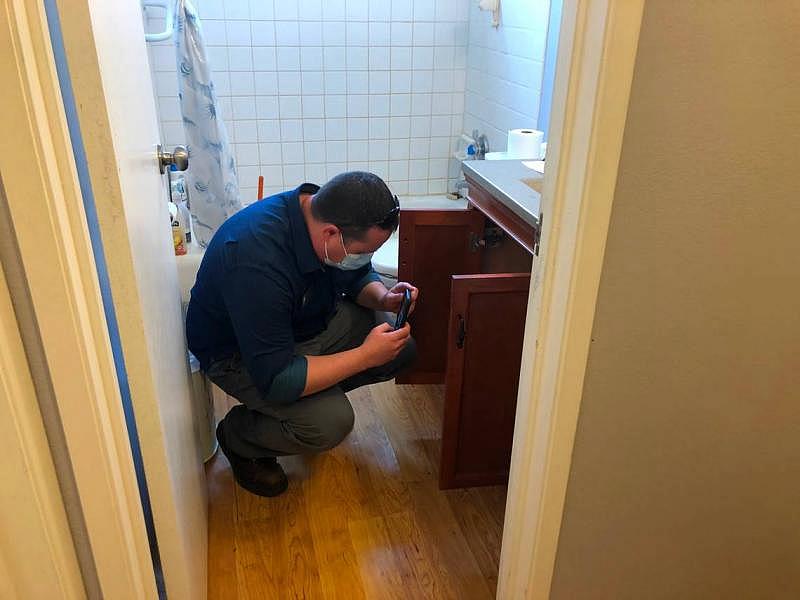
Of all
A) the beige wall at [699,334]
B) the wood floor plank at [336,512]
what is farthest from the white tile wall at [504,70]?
the beige wall at [699,334]

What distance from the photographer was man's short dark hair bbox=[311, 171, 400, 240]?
4.76 feet

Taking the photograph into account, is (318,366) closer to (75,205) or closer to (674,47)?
(75,205)

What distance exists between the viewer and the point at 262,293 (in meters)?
1.43

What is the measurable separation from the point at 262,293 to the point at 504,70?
1680 mm

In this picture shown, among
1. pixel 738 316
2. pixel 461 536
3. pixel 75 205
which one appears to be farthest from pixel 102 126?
pixel 461 536

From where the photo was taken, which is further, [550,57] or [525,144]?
[550,57]

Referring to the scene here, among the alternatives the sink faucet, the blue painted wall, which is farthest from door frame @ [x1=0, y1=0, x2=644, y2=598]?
the sink faucet

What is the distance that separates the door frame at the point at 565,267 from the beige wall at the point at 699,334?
0.10 feet

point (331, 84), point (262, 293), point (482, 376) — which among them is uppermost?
point (331, 84)

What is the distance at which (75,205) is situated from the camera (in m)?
0.78

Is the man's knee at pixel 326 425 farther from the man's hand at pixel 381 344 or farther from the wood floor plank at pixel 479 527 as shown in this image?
the wood floor plank at pixel 479 527

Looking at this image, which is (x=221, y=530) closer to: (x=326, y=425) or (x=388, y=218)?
(x=326, y=425)

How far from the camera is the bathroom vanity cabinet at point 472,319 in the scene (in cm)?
151

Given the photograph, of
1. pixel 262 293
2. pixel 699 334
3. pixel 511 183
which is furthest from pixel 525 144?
pixel 699 334
